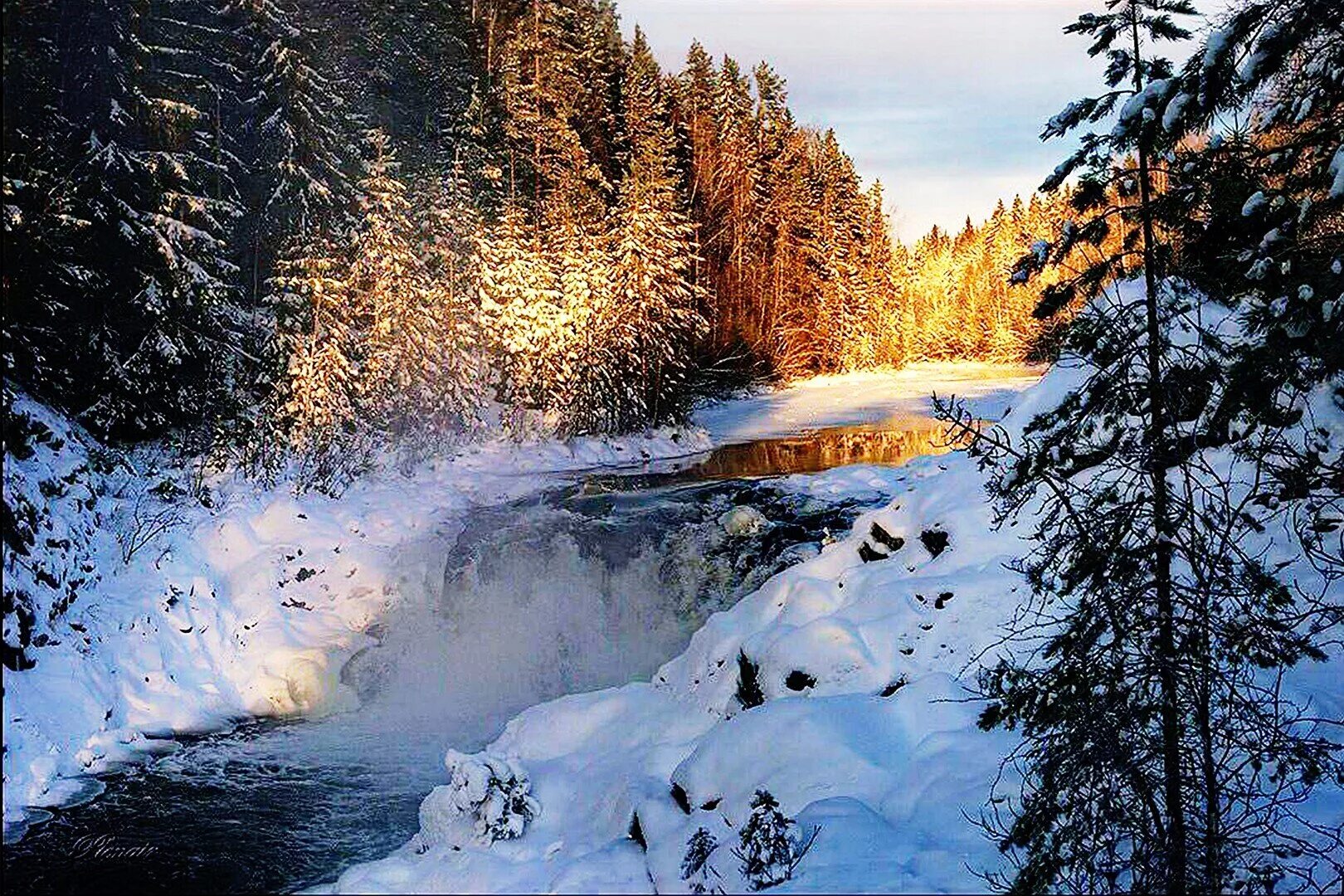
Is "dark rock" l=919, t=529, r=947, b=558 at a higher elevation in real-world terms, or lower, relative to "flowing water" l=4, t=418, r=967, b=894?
higher

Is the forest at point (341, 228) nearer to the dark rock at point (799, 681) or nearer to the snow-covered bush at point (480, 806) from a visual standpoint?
the dark rock at point (799, 681)

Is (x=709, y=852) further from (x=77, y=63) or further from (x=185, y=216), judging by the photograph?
(x=185, y=216)

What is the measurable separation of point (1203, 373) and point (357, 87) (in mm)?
27672

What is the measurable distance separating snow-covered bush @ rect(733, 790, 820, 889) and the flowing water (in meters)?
4.87

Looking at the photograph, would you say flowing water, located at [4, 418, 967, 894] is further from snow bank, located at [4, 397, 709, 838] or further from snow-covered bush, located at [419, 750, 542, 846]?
snow-covered bush, located at [419, 750, 542, 846]

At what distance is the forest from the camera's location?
1279cm

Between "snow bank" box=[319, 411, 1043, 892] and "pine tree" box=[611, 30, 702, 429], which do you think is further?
"pine tree" box=[611, 30, 702, 429]

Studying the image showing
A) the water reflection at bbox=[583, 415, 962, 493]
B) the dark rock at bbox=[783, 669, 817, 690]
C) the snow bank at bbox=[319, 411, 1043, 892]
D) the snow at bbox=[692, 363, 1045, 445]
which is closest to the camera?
the snow bank at bbox=[319, 411, 1043, 892]

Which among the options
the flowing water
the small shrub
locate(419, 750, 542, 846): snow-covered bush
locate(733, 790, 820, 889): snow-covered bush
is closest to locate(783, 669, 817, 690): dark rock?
the small shrub

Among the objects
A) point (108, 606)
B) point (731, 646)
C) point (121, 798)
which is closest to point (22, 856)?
point (121, 798)

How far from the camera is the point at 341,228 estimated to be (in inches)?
899

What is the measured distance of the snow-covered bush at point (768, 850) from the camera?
364cm

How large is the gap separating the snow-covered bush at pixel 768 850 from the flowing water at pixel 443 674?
487 cm

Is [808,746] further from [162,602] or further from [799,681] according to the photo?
[162,602]
